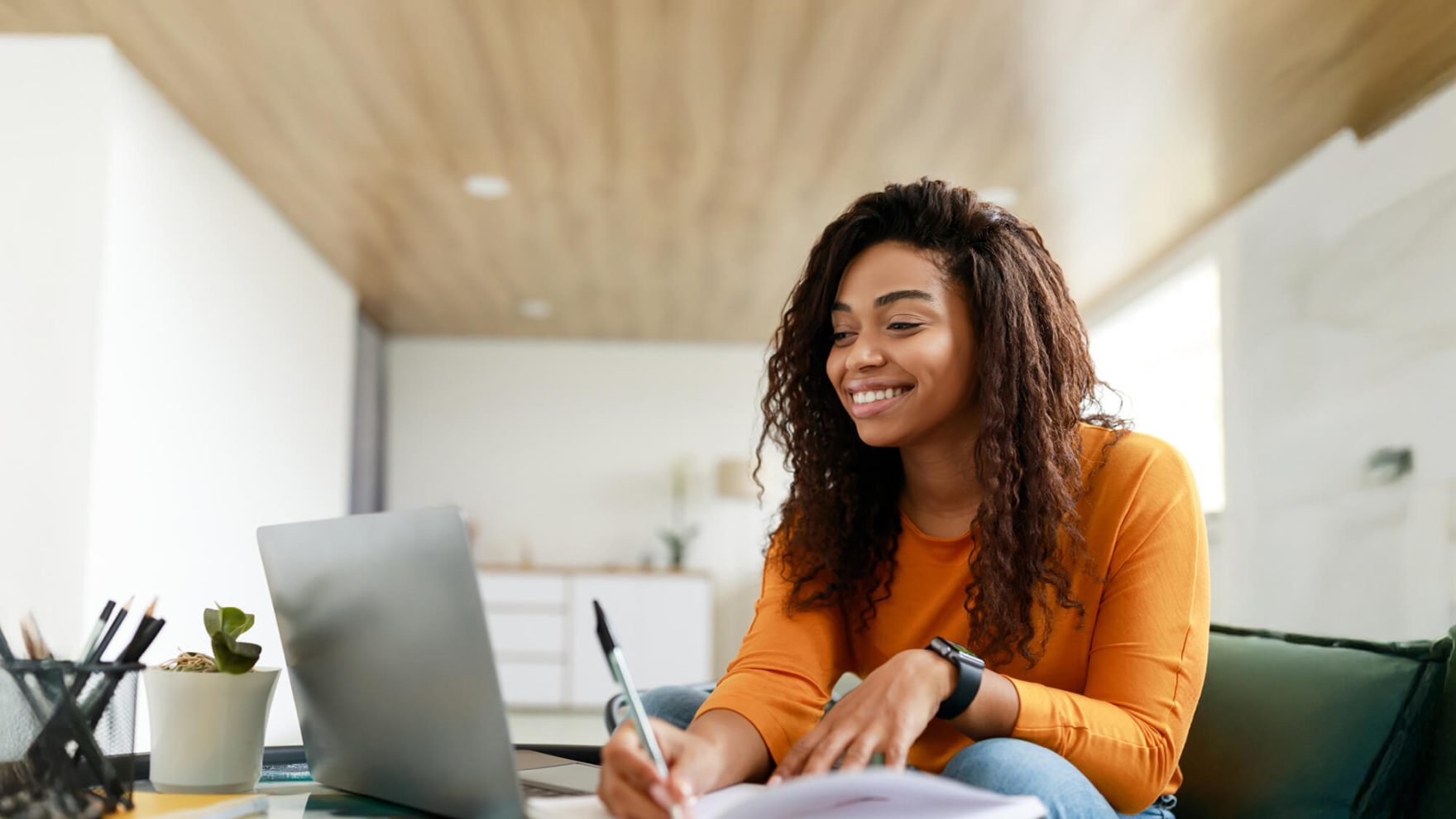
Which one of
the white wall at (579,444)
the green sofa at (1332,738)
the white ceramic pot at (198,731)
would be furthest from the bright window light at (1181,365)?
the white ceramic pot at (198,731)

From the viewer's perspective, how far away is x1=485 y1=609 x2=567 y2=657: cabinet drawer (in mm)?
6676

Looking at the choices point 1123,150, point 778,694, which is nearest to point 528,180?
point 1123,150

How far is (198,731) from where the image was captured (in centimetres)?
Result: 108

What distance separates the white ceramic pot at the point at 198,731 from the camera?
42.4 inches

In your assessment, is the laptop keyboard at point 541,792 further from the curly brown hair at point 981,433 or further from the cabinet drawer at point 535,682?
the cabinet drawer at point 535,682

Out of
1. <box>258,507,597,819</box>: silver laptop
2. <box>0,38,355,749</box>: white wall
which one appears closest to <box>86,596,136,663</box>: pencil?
<box>258,507,597,819</box>: silver laptop

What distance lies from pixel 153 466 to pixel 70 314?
55 cm

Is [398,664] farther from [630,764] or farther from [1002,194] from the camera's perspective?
[1002,194]

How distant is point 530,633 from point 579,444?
4.55 ft

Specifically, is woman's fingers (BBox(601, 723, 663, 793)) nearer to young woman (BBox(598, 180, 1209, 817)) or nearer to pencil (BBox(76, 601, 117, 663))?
young woman (BBox(598, 180, 1209, 817))

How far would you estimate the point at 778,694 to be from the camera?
4.07ft

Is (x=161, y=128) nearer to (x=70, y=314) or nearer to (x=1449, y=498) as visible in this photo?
(x=70, y=314)

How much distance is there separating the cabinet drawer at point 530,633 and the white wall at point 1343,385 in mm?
3722

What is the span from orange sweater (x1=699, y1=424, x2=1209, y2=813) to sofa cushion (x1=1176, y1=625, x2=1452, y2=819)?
226mm
